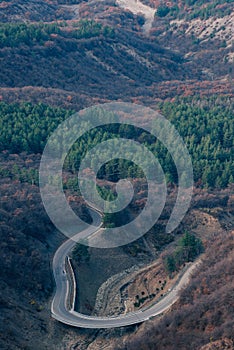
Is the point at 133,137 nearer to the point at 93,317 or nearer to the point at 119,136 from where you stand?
the point at 119,136

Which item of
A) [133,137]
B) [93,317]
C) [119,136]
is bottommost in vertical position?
[93,317]

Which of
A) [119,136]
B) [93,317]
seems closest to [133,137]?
[119,136]

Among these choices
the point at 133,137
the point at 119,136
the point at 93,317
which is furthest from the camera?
the point at 133,137

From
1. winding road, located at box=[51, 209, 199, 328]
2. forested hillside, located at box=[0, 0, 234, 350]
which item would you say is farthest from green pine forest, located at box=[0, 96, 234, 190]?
winding road, located at box=[51, 209, 199, 328]

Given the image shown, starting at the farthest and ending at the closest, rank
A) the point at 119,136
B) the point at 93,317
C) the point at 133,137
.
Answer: the point at 133,137
the point at 119,136
the point at 93,317

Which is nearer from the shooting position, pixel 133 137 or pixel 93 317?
pixel 93 317

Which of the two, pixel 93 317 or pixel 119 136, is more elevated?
pixel 119 136

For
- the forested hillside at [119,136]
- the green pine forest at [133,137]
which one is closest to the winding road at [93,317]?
the forested hillside at [119,136]

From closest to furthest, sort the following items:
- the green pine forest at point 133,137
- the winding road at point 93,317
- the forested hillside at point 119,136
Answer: the forested hillside at point 119,136, the winding road at point 93,317, the green pine forest at point 133,137

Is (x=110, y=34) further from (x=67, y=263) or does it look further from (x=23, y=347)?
(x=23, y=347)

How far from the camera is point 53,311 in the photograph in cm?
5053

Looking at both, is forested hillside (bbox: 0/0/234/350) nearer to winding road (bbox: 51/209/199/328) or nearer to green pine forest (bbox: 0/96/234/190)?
green pine forest (bbox: 0/96/234/190)

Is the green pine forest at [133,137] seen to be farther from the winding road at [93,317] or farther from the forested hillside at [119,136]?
the winding road at [93,317]

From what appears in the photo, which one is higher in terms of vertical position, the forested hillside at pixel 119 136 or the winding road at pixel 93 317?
the forested hillside at pixel 119 136
